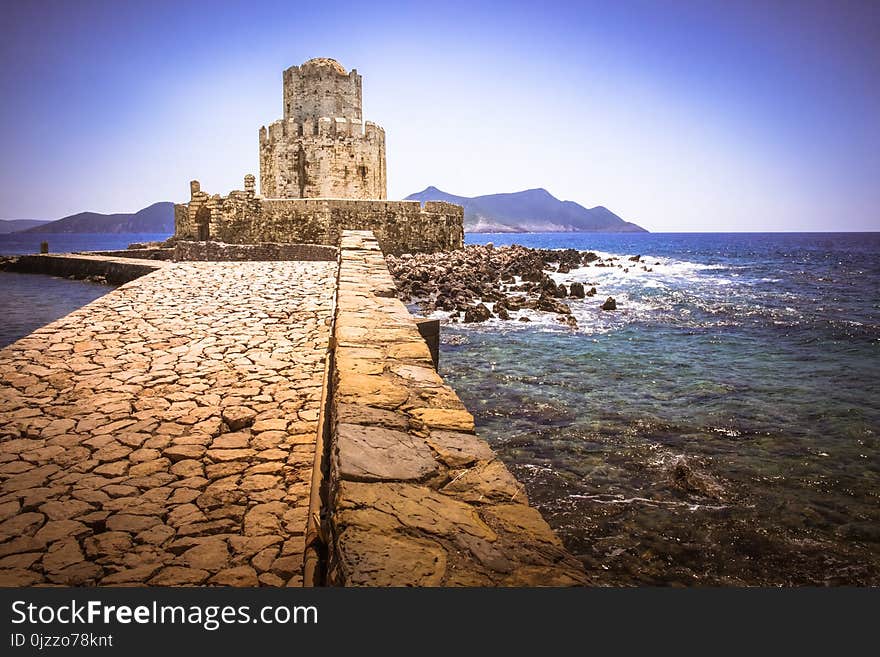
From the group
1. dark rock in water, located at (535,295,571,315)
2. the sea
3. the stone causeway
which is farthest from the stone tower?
the stone causeway

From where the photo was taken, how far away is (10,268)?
22.6m

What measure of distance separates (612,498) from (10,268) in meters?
27.3

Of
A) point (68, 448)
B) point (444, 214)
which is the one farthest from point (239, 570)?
point (444, 214)

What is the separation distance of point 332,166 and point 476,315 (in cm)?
1720

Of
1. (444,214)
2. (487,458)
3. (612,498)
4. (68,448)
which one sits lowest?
(612,498)

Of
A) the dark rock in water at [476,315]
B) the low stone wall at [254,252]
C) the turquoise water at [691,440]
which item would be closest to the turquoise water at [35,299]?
the low stone wall at [254,252]

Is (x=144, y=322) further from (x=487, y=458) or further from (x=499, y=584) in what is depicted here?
(x=499, y=584)

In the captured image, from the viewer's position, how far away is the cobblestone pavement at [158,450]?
2426 mm

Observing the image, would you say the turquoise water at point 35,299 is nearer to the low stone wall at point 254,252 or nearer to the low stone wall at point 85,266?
the low stone wall at point 85,266

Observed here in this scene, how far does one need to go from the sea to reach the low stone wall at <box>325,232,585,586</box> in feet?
6.81

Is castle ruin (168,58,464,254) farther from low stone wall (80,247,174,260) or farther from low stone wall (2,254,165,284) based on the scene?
low stone wall (2,254,165,284)

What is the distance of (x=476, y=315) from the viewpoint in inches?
526

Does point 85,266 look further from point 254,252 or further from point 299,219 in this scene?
point 299,219

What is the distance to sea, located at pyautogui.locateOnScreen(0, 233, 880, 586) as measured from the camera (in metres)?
4.03
